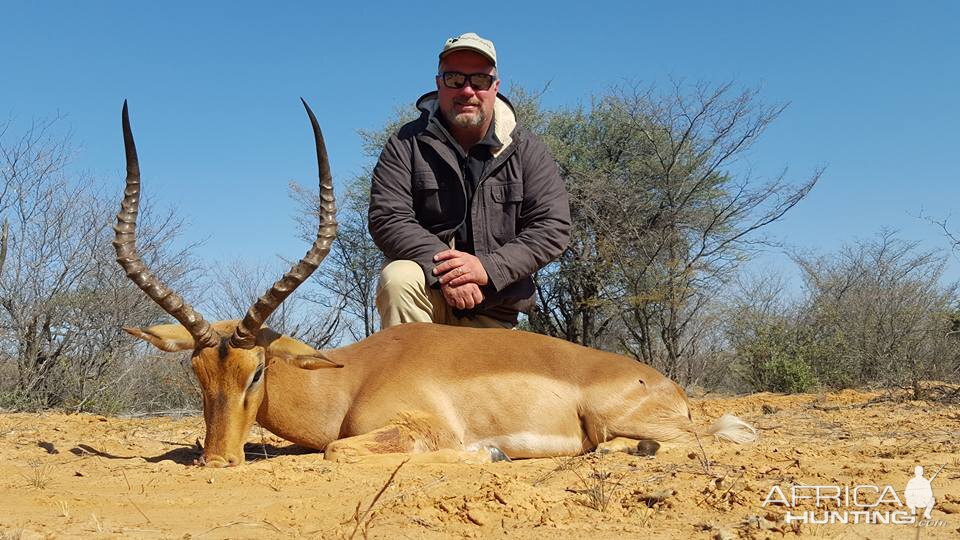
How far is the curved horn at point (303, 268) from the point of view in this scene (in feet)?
15.5

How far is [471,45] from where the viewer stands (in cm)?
619

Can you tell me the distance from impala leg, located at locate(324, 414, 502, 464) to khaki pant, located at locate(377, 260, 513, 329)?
4.33 ft

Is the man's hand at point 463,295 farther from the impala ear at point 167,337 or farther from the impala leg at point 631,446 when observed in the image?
the impala ear at point 167,337

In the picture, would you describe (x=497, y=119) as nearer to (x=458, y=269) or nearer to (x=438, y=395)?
(x=458, y=269)

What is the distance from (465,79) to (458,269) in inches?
61.5

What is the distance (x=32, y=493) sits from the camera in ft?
12.2

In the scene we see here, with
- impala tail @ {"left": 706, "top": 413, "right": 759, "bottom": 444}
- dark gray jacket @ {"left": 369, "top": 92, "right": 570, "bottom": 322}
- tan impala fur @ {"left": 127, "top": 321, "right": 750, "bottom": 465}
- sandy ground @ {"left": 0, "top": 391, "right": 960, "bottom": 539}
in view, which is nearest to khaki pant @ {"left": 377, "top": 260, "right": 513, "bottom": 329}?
dark gray jacket @ {"left": 369, "top": 92, "right": 570, "bottom": 322}

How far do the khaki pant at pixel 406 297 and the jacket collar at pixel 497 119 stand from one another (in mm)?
1121

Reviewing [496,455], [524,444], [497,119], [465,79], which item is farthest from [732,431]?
[465,79]

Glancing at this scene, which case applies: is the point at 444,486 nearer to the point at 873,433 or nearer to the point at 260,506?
the point at 260,506

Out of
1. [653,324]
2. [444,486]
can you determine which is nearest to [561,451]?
[444,486]

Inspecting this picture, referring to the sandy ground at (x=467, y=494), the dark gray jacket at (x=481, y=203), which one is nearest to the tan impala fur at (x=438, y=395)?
the sandy ground at (x=467, y=494)

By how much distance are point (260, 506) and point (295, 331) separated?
11.3 meters

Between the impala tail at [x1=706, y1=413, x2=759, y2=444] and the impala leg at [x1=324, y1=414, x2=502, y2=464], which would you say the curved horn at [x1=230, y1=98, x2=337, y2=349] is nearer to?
the impala leg at [x1=324, y1=414, x2=502, y2=464]
